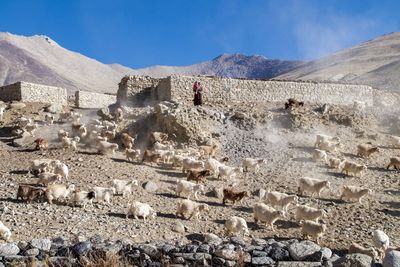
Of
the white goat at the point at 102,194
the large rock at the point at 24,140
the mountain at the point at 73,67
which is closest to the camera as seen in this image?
the white goat at the point at 102,194

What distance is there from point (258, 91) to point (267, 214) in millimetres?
17092

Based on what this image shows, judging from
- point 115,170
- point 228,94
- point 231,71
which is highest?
point 231,71

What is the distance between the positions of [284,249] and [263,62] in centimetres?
13679

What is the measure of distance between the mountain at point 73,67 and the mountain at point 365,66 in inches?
758

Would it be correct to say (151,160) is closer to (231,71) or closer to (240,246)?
(240,246)

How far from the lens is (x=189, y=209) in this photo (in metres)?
14.0

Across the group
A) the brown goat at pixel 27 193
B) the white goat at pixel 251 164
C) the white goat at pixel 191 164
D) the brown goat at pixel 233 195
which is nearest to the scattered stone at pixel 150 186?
the white goat at pixel 191 164

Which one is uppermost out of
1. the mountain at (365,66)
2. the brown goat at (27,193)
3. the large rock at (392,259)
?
the mountain at (365,66)

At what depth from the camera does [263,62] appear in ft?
471

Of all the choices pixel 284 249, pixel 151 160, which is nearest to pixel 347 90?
pixel 151 160

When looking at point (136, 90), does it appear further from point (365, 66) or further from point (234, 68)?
point (234, 68)

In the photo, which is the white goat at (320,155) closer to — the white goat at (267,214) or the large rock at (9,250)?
the white goat at (267,214)

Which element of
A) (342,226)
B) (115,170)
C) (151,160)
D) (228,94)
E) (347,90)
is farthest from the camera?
(347,90)

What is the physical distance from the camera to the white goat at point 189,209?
14.1 meters
